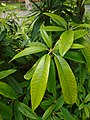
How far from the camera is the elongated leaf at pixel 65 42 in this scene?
621mm

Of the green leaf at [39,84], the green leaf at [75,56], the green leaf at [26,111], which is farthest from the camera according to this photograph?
the green leaf at [26,111]

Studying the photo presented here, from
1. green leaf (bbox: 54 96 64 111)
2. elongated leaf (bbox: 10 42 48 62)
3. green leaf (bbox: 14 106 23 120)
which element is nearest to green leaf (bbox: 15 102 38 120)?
green leaf (bbox: 14 106 23 120)

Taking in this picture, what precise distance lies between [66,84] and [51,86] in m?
0.09

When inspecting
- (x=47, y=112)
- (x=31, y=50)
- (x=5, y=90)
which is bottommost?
(x=47, y=112)

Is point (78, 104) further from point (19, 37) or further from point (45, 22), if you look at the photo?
point (19, 37)

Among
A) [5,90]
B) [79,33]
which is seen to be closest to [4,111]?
[5,90]

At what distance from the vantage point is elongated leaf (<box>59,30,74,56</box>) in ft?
2.04

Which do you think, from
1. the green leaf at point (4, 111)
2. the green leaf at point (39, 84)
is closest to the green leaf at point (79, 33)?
the green leaf at point (39, 84)

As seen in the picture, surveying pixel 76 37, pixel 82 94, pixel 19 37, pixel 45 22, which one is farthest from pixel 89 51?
pixel 19 37

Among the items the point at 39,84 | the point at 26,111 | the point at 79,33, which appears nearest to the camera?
the point at 39,84

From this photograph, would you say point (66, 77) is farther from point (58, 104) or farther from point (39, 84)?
point (58, 104)

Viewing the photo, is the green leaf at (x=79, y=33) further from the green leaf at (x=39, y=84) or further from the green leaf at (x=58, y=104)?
the green leaf at (x=58, y=104)

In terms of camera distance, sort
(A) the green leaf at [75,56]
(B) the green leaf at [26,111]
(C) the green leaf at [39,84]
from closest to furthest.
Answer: (C) the green leaf at [39,84] < (A) the green leaf at [75,56] < (B) the green leaf at [26,111]

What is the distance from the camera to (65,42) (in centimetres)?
65
